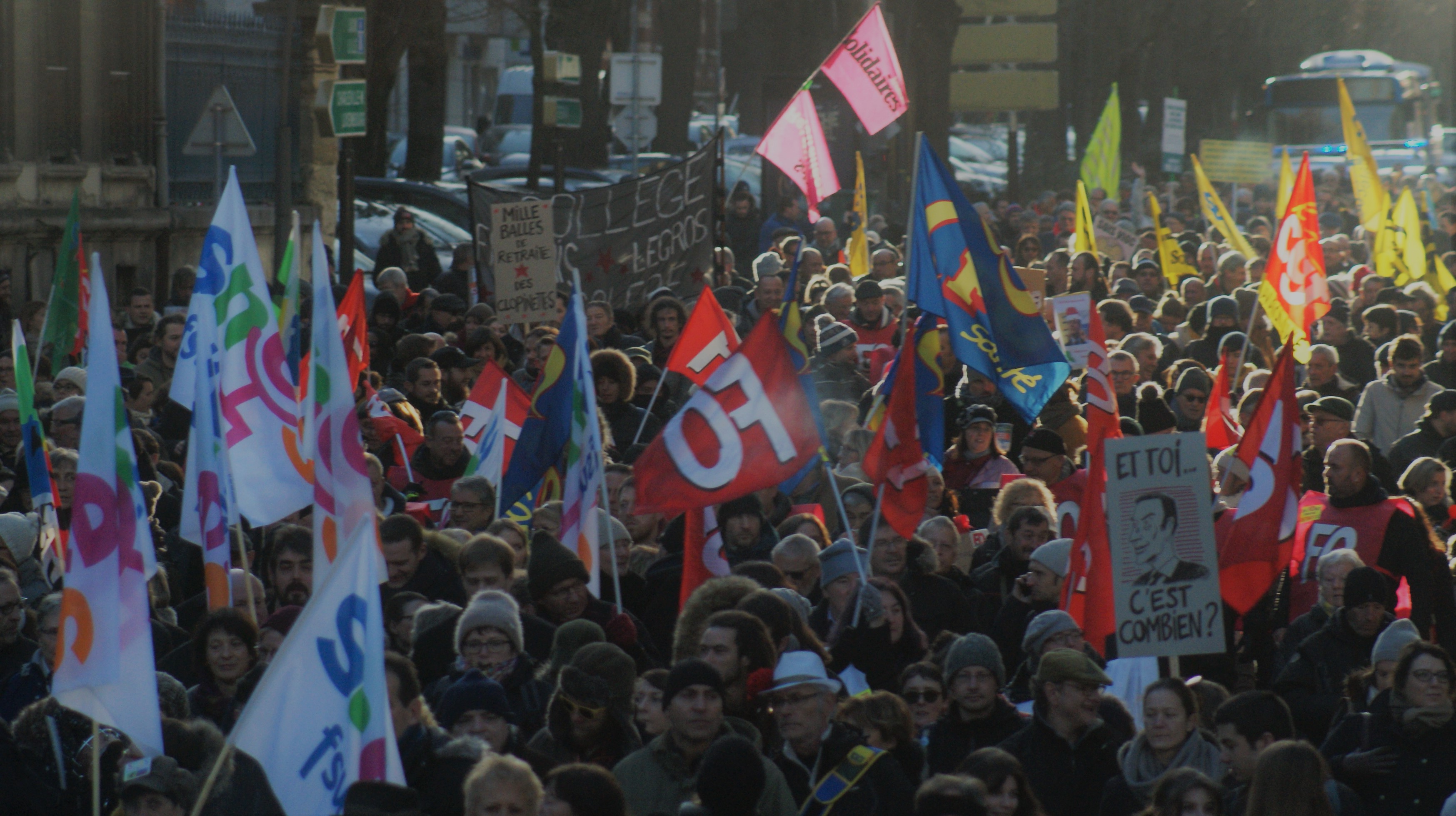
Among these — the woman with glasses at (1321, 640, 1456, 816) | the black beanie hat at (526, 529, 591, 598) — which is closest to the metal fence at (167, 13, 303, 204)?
the black beanie hat at (526, 529, 591, 598)

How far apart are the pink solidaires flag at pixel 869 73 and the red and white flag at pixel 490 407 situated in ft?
18.8

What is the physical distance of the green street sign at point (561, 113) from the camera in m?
19.5

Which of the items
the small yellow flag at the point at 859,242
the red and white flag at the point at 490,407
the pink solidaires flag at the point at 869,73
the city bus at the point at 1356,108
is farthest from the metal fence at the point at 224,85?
the city bus at the point at 1356,108

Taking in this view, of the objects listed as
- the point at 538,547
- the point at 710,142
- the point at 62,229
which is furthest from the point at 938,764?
the point at 62,229

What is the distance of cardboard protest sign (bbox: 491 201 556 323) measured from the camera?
1341 cm

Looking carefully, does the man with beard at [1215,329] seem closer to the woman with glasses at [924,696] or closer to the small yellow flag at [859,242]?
the small yellow flag at [859,242]

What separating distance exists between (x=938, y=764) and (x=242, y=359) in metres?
3.67

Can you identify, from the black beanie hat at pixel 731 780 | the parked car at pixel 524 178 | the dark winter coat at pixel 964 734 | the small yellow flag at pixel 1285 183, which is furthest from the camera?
the parked car at pixel 524 178

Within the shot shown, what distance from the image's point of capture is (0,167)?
17375 millimetres

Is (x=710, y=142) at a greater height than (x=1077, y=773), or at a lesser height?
greater

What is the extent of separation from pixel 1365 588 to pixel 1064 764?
5.56ft

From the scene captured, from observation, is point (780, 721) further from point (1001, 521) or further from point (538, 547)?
point (1001, 521)

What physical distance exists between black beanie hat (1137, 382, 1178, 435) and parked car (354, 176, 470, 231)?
10.9 meters

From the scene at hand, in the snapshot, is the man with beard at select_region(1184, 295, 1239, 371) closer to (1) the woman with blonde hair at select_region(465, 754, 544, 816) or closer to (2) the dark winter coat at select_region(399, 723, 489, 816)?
(2) the dark winter coat at select_region(399, 723, 489, 816)
